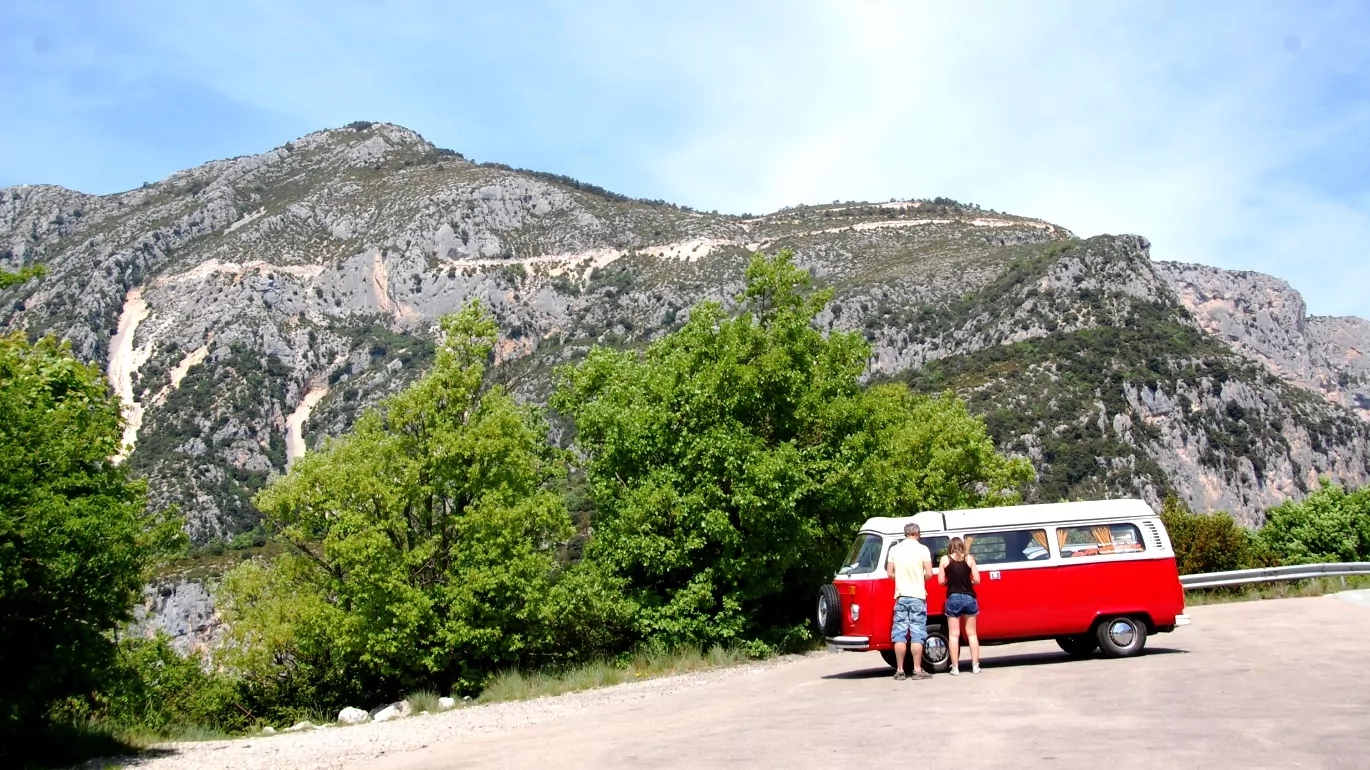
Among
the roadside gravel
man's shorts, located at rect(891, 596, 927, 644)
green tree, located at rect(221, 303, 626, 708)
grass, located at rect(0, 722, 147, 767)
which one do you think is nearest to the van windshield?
man's shorts, located at rect(891, 596, 927, 644)

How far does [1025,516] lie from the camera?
14000 millimetres

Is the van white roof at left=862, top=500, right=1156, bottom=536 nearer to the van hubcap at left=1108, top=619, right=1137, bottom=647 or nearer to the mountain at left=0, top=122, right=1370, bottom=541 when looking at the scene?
the van hubcap at left=1108, top=619, right=1137, bottom=647

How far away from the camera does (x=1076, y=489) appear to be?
A: 74.6 meters

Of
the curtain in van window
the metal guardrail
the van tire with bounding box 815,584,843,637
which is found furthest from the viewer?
the metal guardrail

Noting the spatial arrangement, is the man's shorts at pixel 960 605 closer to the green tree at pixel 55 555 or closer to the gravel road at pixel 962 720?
the gravel road at pixel 962 720

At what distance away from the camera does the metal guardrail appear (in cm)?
2269

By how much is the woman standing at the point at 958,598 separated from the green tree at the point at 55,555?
10.7 meters

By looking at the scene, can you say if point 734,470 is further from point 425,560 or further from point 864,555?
point 425,560

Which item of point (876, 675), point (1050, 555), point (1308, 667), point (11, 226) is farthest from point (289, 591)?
point (11, 226)

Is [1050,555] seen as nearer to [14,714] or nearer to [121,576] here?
[121,576]

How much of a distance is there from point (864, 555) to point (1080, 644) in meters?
3.40

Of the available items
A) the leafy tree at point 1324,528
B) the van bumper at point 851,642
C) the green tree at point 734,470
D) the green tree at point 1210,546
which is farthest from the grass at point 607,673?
the leafy tree at point 1324,528

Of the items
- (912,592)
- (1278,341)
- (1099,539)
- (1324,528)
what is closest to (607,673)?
(912,592)

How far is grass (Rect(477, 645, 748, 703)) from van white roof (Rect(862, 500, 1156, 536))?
646 cm
